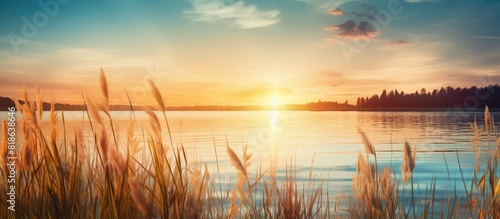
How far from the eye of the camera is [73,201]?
3.28 metres

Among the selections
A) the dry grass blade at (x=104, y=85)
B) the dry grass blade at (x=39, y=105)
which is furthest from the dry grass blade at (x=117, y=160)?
the dry grass blade at (x=39, y=105)

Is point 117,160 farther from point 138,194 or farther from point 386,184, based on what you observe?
point 386,184

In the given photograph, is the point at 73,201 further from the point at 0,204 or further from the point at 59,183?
the point at 0,204

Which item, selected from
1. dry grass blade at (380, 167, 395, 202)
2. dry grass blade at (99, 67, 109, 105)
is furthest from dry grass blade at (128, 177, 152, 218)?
dry grass blade at (380, 167, 395, 202)

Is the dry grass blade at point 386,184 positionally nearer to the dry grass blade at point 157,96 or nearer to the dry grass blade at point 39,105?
the dry grass blade at point 157,96

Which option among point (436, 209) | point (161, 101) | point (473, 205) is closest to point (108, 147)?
point (161, 101)

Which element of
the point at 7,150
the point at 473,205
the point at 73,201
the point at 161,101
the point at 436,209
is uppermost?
the point at 161,101

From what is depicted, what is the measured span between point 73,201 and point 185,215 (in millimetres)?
905

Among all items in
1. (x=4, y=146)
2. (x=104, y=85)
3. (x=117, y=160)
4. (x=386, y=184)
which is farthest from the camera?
(x=4, y=146)

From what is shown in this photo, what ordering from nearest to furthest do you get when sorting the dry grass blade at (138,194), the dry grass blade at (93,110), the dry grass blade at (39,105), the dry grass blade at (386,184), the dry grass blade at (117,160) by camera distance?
the dry grass blade at (138,194)
the dry grass blade at (117,160)
the dry grass blade at (93,110)
the dry grass blade at (386,184)
the dry grass blade at (39,105)

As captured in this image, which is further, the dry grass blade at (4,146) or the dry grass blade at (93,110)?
the dry grass blade at (4,146)

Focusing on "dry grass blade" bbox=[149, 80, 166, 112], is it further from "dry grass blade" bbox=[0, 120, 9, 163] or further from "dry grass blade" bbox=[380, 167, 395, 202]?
"dry grass blade" bbox=[0, 120, 9, 163]

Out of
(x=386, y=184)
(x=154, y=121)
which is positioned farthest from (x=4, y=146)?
(x=386, y=184)

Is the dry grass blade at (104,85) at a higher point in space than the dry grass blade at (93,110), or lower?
higher
